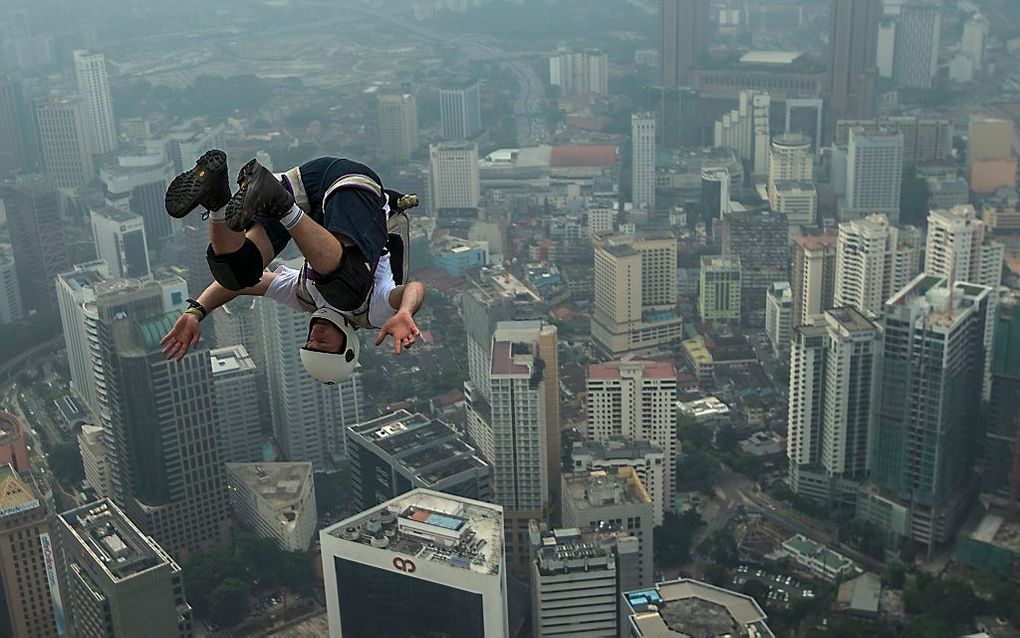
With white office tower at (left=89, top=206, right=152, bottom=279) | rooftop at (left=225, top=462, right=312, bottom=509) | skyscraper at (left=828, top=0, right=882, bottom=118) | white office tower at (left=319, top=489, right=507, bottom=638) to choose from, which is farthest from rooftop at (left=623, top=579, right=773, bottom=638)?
skyscraper at (left=828, top=0, right=882, bottom=118)

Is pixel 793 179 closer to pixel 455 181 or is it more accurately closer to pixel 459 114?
pixel 455 181

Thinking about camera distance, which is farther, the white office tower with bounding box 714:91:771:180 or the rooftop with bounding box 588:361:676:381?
the white office tower with bounding box 714:91:771:180

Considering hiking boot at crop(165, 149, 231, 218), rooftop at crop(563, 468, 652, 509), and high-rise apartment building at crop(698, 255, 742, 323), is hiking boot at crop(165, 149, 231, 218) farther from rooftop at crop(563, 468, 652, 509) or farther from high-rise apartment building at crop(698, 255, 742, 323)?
high-rise apartment building at crop(698, 255, 742, 323)

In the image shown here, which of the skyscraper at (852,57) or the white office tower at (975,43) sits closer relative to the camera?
the skyscraper at (852,57)

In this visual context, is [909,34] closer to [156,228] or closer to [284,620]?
[156,228]

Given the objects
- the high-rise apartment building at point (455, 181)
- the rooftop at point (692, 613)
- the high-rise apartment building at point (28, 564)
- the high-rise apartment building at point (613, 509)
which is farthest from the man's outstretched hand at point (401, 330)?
the high-rise apartment building at point (455, 181)

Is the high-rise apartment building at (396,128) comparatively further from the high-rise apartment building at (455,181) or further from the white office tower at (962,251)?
the white office tower at (962,251)

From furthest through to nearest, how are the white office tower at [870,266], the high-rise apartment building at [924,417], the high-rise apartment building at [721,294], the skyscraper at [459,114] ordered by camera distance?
the skyscraper at [459,114], the high-rise apartment building at [721,294], the white office tower at [870,266], the high-rise apartment building at [924,417]

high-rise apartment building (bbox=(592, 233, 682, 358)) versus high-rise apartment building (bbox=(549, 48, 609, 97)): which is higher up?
high-rise apartment building (bbox=(549, 48, 609, 97))
